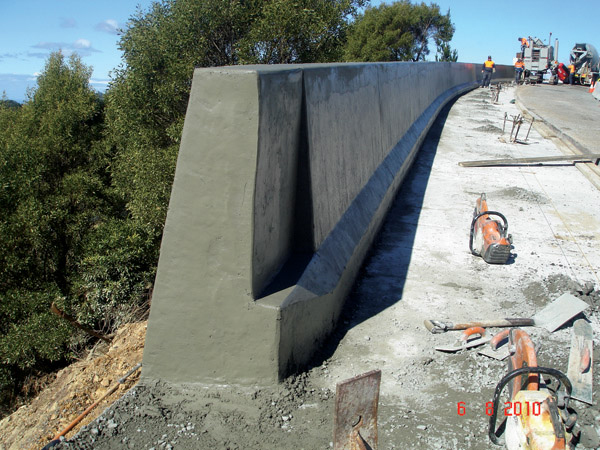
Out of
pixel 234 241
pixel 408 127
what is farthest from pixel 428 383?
pixel 408 127

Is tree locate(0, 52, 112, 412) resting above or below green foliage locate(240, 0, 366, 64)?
below

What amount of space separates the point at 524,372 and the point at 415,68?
9.25 meters

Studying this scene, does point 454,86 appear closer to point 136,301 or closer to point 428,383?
point 136,301

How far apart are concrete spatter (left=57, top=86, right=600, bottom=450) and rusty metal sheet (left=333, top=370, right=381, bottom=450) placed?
46 centimetres

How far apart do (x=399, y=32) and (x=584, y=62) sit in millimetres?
18021

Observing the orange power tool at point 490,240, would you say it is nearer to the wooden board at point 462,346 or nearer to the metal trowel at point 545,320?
the metal trowel at point 545,320

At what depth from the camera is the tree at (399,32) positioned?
4922 centimetres

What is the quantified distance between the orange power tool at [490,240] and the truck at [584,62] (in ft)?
129

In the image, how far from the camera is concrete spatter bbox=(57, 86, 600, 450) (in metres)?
2.69

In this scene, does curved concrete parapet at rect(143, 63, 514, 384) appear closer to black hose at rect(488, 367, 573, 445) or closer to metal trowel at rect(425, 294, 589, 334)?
metal trowel at rect(425, 294, 589, 334)

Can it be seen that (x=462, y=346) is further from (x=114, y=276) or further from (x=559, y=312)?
(x=114, y=276)

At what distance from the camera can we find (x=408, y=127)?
9148mm

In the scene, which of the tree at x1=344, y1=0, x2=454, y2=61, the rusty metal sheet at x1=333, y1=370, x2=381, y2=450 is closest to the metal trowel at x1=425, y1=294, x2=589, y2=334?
the rusty metal sheet at x1=333, y1=370, x2=381, y2=450
